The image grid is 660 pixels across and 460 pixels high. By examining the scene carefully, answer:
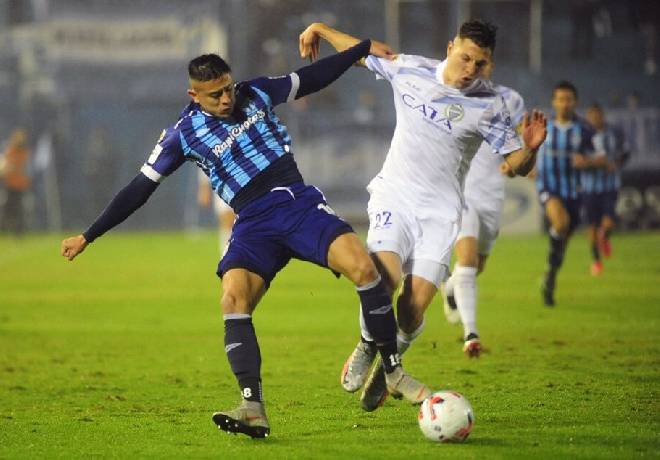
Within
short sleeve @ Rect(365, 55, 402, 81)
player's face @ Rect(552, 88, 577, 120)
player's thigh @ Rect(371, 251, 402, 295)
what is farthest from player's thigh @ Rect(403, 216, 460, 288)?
player's face @ Rect(552, 88, 577, 120)

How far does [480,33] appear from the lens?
7441mm

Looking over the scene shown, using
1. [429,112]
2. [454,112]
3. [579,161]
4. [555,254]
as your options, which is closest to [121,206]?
[429,112]

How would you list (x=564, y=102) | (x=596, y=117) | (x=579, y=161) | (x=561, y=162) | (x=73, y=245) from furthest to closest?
(x=596, y=117) → (x=579, y=161) → (x=561, y=162) → (x=564, y=102) → (x=73, y=245)

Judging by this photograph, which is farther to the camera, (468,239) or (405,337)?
(468,239)

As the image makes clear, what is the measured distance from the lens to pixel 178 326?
42.5 feet

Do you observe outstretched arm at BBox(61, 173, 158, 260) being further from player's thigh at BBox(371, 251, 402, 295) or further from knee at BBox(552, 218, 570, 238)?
knee at BBox(552, 218, 570, 238)

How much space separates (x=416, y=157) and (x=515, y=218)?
19.4 m

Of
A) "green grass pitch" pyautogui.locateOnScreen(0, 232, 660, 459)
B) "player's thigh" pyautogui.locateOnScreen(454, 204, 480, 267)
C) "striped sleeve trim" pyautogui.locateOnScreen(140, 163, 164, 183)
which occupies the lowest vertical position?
"green grass pitch" pyautogui.locateOnScreen(0, 232, 660, 459)

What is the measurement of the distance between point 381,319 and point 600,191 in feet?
38.3

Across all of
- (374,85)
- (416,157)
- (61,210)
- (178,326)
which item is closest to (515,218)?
(374,85)

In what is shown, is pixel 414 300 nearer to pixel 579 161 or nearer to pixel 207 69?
pixel 207 69

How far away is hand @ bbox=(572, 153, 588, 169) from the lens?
14.6m

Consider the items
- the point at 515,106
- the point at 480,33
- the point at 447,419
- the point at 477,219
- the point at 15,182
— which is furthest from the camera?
the point at 15,182

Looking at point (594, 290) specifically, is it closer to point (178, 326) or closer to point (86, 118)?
point (178, 326)
